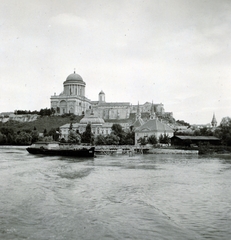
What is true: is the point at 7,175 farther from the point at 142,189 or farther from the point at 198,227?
the point at 198,227

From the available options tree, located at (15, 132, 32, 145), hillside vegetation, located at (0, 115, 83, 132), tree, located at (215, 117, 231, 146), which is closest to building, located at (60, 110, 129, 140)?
hillside vegetation, located at (0, 115, 83, 132)

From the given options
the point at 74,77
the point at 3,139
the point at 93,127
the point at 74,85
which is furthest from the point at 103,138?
the point at 74,77

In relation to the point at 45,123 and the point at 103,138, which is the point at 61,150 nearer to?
the point at 103,138

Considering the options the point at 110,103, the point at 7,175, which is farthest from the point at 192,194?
the point at 110,103

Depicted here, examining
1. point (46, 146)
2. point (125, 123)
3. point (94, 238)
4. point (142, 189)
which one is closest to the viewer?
point (94, 238)

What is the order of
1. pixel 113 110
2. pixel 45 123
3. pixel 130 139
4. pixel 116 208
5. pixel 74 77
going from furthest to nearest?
pixel 74 77
pixel 113 110
pixel 45 123
pixel 130 139
pixel 116 208

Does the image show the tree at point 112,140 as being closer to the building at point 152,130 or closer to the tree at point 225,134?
the building at point 152,130

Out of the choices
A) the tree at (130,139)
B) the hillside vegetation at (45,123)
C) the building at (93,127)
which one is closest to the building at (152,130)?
the tree at (130,139)
